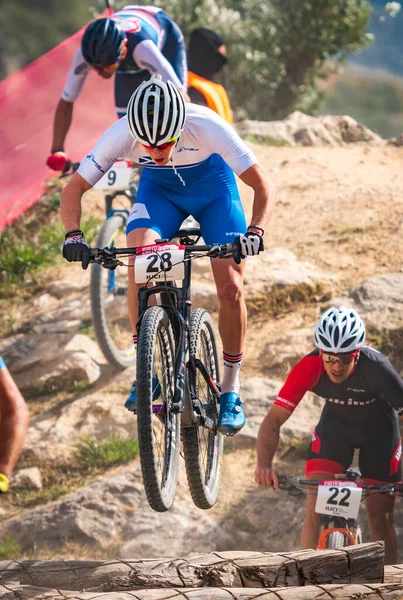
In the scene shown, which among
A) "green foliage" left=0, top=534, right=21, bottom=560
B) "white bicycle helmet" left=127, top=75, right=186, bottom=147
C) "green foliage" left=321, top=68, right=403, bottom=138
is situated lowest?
"green foliage" left=0, top=534, right=21, bottom=560

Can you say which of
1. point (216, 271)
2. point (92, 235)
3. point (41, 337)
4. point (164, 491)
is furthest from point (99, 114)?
point (164, 491)

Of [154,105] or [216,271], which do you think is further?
[216,271]

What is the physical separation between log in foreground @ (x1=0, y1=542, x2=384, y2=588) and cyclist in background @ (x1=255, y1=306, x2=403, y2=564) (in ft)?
4.71

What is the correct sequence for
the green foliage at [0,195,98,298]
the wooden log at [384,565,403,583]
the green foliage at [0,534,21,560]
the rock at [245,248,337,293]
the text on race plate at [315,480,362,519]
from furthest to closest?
the green foliage at [0,195,98,298]
the rock at [245,248,337,293]
the green foliage at [0,534,21,560]
the text on race plate at [315,480,362,519]
the wooden log at [384,565,403,583]

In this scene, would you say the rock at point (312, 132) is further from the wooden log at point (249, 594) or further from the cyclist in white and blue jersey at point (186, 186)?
the wooden log at point (249, 594)

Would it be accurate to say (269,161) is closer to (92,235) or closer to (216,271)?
(92,235)

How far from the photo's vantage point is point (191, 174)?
5762 millimetres

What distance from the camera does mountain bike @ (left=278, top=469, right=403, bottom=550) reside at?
6.00m

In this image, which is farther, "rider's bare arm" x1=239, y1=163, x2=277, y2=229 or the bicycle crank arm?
the bicycle crank arm

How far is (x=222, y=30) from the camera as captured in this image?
60.9ft

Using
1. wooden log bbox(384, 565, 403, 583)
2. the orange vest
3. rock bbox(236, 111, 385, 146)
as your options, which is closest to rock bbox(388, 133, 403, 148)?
rock bbox(236, 111, 385, 146)

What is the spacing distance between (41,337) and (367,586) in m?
6.28

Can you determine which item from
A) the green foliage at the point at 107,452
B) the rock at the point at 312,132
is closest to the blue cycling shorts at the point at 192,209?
the green foliage at the point at 107,452

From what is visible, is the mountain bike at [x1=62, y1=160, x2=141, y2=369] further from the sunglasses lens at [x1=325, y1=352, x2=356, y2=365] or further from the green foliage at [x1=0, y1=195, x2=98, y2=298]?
the sunglasses lens at [x1=325, y1=352, x2=356, y2=365]
